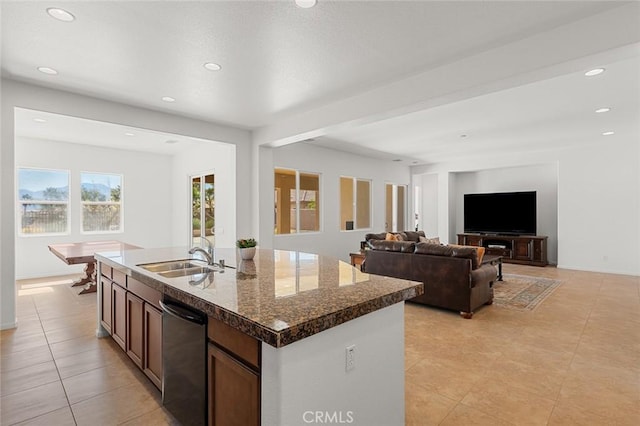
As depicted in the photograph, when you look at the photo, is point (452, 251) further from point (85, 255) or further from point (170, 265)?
point (85, 255)

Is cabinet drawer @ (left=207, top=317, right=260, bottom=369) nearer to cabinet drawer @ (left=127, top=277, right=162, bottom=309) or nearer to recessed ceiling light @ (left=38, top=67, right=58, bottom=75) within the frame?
cabinet drawer @ (left=127, top=277, right=162, bottom=309)

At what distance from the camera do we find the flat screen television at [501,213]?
25.8ft

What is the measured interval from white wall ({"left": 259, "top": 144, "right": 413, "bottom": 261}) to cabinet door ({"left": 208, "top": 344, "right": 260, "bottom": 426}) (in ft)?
13.5

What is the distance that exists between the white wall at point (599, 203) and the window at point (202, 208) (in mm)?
7449

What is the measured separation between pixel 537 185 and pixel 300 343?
29.9 feet

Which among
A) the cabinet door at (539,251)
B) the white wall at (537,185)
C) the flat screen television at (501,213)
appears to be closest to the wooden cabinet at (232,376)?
the cabinet door at (539,251)

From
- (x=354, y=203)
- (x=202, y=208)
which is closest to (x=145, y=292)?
(x=202, y=208)

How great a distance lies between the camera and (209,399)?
1584mm

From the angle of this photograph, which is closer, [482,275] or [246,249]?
[246,249]

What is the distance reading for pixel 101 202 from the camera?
23.8 feet

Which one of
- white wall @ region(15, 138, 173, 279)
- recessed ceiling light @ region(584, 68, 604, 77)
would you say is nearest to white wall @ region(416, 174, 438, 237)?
recessed ceiling light @ region(584, 68, 604, 77)

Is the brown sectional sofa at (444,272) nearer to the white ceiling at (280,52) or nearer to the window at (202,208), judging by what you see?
the white ceiling at (280,52)

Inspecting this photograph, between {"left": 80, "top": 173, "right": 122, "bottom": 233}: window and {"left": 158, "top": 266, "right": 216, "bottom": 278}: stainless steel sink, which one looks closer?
Answer: {"left": 158, "top": 266, "right": 216, "bottom": 278}: stainless steel sink

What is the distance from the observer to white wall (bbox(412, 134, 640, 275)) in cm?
648
